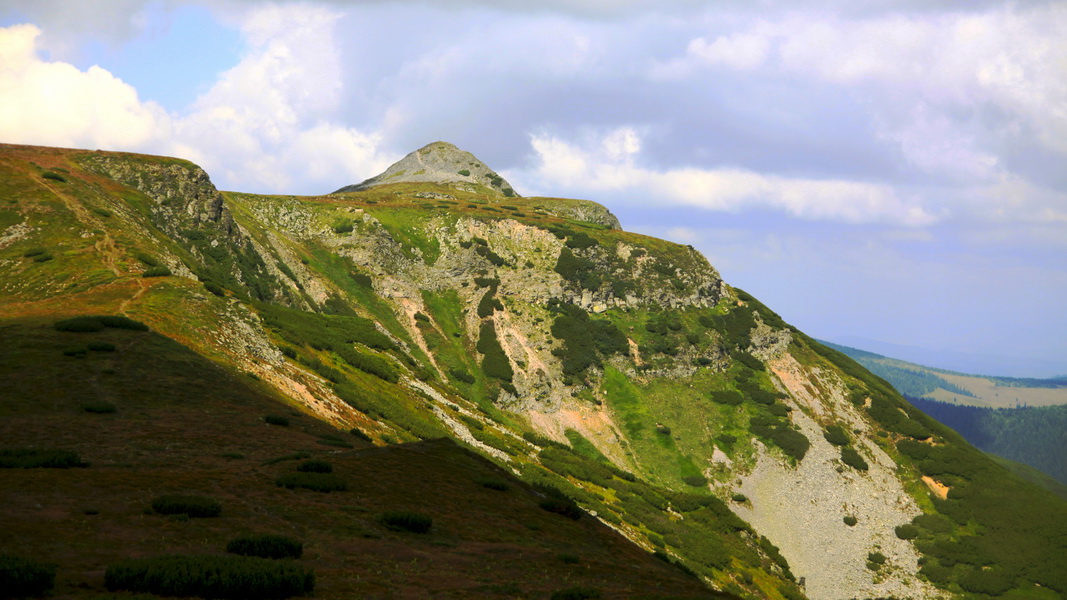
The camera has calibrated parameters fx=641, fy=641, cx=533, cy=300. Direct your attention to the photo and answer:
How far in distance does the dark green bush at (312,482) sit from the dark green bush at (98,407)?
10910 millimetres

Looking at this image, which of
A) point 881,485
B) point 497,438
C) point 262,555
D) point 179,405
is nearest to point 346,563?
point 262,555

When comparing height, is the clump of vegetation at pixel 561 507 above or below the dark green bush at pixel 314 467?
below

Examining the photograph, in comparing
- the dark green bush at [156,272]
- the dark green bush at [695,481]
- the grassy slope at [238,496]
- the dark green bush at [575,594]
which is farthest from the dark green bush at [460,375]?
the dark green bush at [575,594]

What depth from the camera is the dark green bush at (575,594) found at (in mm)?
15595

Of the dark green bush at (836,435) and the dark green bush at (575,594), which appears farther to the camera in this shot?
the dark green bush at (836,435)

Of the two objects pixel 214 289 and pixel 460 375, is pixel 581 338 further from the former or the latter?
pixel 214 289

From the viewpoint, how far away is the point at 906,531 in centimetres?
9844

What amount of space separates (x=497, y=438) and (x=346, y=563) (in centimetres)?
5491

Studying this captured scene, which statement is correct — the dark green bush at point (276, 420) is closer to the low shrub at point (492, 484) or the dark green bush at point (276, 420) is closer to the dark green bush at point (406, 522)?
the low shrub at point (492, 484)

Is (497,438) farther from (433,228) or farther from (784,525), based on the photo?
(433,228)

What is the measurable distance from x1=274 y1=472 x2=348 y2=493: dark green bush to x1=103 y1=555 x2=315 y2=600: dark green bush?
24.3 ft

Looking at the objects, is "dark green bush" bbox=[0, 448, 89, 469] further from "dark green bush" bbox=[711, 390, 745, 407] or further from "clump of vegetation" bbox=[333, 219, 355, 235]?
"clump of vegetation" bbox=[333, 219, 355, 235]

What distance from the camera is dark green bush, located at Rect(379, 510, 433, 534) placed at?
19.4m

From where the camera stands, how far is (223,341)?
44438 mm
